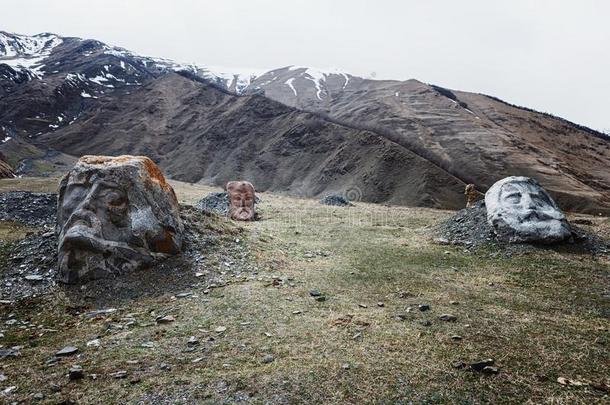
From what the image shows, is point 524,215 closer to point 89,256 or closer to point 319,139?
point 89,256

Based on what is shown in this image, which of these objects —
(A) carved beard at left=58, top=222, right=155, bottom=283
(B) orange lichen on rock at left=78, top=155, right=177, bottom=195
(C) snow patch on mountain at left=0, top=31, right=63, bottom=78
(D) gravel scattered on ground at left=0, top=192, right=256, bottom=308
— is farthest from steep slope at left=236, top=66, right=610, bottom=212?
(C) snow patch on mountain at left=0, top=31, right=63, bottom=78

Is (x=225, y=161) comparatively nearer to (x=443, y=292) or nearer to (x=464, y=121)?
(x=464, y=121)

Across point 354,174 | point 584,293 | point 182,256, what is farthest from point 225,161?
point 584,293

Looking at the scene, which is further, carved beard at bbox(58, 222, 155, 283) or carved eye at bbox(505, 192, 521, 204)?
carved eye at bbox(505, 192, 521, 204)

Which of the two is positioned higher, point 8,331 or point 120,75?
point 120,75

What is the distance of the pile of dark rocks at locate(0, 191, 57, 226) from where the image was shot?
16922 millimetres

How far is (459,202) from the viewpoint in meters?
42.1

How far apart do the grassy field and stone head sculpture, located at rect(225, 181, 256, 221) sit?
11.0m

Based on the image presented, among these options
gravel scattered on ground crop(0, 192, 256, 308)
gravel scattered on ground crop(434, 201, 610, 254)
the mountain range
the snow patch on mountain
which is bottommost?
gravel scattered on ground crop(0, 192, 256, 308)

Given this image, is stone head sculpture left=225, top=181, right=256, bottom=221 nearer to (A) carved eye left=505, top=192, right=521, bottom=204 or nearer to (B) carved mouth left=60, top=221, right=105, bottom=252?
(B) carved mouth left=60, top=221, right=105, bottom=252

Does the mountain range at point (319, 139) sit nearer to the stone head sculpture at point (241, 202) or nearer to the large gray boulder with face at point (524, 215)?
the stone head sculpture at point (241, 202)

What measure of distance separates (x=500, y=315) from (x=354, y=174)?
151 feet

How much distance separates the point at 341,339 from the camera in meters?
7.51

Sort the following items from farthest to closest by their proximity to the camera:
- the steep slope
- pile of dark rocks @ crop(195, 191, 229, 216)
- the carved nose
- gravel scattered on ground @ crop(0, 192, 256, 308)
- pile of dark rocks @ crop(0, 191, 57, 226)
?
A: the steep slope < pile of dark rocks @ crop(195, 191, 229, 216) < pile of dark rocks @ crop(0, 191, 57, 226) < the carved nose < gravel scattered on ground @ crop(0, 192, 256, 308)
